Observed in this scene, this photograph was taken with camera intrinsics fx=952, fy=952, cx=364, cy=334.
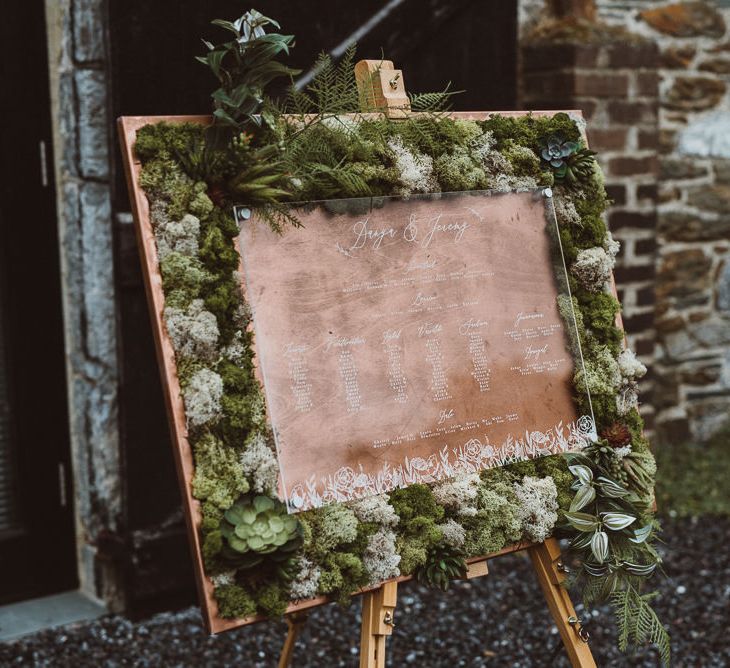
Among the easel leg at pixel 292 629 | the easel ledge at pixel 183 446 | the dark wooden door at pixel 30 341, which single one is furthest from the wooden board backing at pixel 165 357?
the dark wooden door at pixel 30 341

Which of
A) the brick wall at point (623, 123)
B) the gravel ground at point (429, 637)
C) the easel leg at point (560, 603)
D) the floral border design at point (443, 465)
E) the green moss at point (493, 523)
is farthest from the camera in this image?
the brick wall at point (623, 123)

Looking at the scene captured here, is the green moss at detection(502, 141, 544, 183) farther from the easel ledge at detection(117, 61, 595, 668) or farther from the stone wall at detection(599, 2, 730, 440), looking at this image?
the stone wall at detection(599, 2, 730, 440)

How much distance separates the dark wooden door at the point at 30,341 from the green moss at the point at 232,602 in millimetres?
1737

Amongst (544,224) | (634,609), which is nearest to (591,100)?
(544,224)

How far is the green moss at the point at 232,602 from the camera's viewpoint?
1.77 meters

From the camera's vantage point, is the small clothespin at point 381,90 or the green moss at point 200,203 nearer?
the green moss at point 200,203

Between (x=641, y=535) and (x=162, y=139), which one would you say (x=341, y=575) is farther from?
(x=162, y=139)

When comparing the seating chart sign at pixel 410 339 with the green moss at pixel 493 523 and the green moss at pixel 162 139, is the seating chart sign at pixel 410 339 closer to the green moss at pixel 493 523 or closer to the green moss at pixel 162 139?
the green moss at pixel 493 523

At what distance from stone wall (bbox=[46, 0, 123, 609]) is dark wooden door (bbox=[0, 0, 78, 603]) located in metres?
0.04

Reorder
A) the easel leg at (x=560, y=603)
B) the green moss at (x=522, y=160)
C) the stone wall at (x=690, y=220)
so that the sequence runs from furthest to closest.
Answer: the stone wall at (x=690, y=220)
the green moss at (x=522, y=160)
the easel leg at (x=560, y=603)

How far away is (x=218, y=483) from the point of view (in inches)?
71.1

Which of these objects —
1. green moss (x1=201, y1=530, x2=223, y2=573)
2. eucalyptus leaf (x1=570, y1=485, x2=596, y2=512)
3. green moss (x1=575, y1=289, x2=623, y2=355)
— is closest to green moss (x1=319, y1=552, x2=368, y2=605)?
green moss (x1=201, y1=530, x2=223, y2=573)

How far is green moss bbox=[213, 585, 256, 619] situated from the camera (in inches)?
69.7

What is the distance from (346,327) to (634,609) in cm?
89
